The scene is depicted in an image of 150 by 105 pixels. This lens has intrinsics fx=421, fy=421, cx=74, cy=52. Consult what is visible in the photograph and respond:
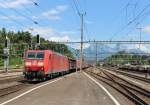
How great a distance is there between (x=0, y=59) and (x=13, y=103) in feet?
318

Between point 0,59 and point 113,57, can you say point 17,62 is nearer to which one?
point 0,59

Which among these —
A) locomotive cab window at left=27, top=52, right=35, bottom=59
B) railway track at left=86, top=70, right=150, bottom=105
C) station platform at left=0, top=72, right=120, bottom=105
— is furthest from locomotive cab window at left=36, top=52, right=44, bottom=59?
station platform at left=0, top=72, right=120, bottom=105

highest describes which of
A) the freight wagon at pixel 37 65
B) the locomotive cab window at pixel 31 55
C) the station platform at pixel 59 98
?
the locomotive cab window at pixel 31 55

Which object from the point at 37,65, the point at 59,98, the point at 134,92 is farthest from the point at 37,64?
the point at 59,98

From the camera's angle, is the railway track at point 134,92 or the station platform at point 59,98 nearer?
the station platform at point 59,98

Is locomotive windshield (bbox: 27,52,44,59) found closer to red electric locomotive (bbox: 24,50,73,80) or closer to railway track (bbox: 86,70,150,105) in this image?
red electric locomotive (bbox: 24,50,73,80)

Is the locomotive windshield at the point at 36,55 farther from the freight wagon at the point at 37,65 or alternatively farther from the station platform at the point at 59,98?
the station platform at the point at 59,98

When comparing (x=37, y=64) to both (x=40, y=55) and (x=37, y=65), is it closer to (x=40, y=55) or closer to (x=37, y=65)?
(x=37, y=65)

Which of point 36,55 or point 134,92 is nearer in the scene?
point 134,92

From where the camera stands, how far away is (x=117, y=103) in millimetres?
19516

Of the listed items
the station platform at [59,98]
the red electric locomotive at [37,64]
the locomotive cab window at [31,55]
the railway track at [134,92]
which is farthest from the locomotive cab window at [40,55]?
the station platform at [59,98]

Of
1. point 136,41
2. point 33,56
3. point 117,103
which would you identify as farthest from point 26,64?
point 136,41

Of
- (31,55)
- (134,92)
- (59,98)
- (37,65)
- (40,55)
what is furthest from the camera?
(31,55)

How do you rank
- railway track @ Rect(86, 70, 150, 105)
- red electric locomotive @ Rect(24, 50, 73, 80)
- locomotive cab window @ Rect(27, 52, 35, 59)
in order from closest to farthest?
railway track @ Rect(86, 70, 150, 105), red electric locomotive @ Rect(24, 50, 73, 80), locomotive cab window @ Rect(27, 52, 35, 59)
